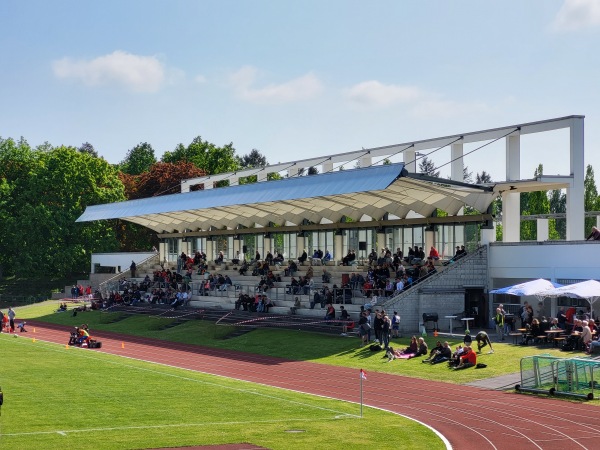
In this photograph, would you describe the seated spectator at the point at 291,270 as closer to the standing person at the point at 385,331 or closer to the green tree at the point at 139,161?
the standing person at the point at 385,331

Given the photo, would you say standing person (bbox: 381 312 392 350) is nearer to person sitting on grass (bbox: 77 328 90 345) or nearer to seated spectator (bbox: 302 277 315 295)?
seated spectator (bbox: 302 277 315 295)

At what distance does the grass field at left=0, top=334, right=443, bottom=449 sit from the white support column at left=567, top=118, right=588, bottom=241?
2115cm

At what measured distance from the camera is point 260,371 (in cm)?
3834

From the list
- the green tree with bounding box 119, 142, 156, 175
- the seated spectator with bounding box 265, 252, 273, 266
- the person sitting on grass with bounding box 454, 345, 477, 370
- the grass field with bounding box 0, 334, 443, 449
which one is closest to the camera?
the grass field with bounding box 0, 334, 443, 449

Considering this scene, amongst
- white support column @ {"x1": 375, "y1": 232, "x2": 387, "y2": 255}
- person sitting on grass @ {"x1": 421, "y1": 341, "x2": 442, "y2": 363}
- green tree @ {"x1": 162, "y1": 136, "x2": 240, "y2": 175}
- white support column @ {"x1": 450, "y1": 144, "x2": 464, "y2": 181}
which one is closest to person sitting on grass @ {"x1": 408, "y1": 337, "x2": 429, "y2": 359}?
person sitting on grass @ {"x1": 421, "y1": 341, "x2": 442, "y2": 363}

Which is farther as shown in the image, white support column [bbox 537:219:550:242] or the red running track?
white support column [bbox 537:219:550:242]

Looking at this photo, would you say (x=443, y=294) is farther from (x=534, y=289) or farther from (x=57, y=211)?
(x=57, y=211)

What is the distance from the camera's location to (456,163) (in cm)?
5266

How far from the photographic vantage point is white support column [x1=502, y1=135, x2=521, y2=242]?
49031 millimetres

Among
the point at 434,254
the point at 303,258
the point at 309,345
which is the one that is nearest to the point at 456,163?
the point at 434,254

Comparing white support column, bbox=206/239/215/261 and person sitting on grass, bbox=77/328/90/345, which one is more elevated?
white support column, bbox=206/239/215/261

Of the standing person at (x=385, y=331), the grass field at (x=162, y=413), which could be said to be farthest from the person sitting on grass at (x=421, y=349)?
the grass field at (x=162, y=413)

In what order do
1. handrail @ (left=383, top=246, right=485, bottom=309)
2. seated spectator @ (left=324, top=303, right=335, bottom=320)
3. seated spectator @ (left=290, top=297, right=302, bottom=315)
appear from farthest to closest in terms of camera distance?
seated spectator @ (left=290, top=297, right=302, bottom=315) → seated spectator @ (left=324, top=303, right=335, bottom=320) → handrail @ (left=383, top=246, right=485, bottom=309)

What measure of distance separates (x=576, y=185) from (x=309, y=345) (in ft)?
51.0
